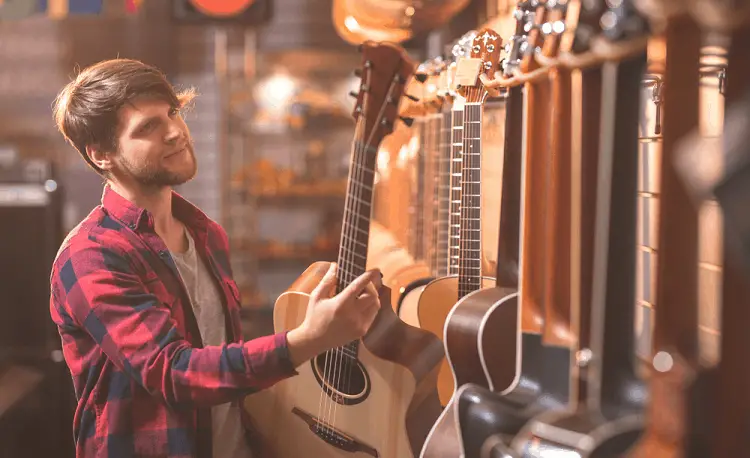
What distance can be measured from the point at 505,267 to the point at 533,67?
0.35 m

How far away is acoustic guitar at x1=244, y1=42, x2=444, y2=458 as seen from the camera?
1218 mm

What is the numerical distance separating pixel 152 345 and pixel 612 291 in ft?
2.50

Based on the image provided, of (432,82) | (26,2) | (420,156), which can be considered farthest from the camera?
(26,2)

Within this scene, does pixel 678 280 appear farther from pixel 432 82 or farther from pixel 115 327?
pixel 432 82

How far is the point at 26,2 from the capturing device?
4.30 meters

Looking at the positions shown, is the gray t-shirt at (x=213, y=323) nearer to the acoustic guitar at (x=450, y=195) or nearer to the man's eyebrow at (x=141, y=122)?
the man's eyebrow at (x=141, y=122)

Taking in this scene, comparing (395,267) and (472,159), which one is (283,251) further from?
(472,159)

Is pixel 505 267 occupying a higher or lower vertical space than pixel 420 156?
lower

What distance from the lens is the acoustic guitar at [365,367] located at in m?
1.22

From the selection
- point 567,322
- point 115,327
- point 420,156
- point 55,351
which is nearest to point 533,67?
point 567,322

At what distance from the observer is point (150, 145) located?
4.61ft

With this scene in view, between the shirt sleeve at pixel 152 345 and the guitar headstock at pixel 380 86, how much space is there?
0.34 meters

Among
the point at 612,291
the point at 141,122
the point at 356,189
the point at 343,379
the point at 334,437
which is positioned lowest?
the point at 334,437

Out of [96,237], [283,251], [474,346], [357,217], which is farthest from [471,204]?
[283,251]
